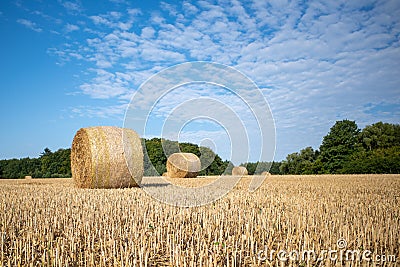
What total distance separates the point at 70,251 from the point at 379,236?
10.8 ft

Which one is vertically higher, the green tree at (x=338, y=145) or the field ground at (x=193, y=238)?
the green tree at (x=338, y=145)

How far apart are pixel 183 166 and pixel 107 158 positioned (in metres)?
10.8

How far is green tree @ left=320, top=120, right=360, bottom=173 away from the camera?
3959 centimetres

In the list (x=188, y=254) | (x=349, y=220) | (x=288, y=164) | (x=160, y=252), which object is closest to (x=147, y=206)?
(x=160, y=252)

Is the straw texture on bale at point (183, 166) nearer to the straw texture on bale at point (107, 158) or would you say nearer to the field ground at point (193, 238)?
the straw texture on bale at point (107, 158)

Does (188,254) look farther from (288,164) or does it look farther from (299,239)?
(288,164)

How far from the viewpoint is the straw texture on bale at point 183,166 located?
2027cm

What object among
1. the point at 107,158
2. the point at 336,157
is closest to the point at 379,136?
the point at 336,157

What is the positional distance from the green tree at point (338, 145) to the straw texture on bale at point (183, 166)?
23.8 meters

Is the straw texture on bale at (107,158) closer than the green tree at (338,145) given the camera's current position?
Yes

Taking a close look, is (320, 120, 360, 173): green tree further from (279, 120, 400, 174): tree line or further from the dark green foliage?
the dark green foliage

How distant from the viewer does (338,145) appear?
42.1m

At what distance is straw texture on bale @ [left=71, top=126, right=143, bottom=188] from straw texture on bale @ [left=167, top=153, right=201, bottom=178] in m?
9.72

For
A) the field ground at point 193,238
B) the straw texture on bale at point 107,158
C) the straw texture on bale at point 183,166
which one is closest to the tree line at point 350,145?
the straw texture on bale at point 183,166
